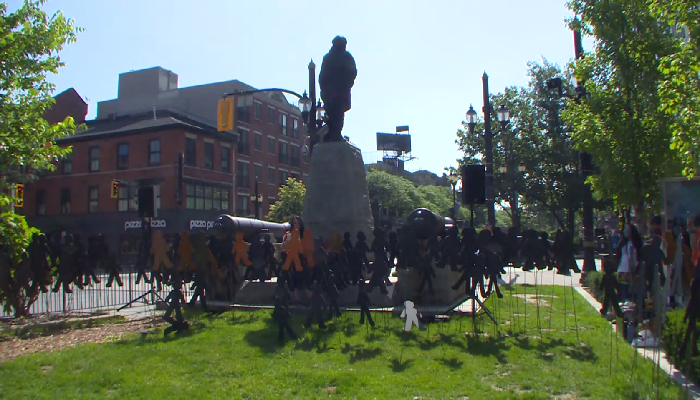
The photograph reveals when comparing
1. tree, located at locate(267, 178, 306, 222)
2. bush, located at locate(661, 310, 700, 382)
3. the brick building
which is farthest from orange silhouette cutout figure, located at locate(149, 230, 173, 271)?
tree, located at locate(267, 178, 306, 222)

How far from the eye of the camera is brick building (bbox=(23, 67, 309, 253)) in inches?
1629

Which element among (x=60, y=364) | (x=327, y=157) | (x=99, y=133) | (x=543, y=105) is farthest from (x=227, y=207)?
(x=60, y=364)

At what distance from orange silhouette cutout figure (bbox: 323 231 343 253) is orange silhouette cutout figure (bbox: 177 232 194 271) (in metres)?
2.37

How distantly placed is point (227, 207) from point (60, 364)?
40085 millimetres

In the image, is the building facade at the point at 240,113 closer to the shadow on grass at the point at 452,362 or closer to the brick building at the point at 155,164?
the brick building at the point at 155,164

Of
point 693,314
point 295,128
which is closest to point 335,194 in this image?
point 693,314

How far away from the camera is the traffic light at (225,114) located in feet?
60.3

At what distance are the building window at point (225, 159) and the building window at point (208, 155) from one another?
1.32m

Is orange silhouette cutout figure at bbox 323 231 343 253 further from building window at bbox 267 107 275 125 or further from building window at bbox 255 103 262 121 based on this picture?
building window at bbox 267 107 275 125

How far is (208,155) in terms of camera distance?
44719mm

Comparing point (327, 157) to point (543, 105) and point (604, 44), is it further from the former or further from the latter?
point (543, 105)

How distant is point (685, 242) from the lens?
7340 millimetres

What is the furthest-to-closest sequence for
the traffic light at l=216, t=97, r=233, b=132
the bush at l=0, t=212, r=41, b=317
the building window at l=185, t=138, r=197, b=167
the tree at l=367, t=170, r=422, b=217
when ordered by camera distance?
the tree at l=367, t=170, r=422, b=217, the building window at l=185, t=138, r=197, b=167, the traffic light at l=216, t=97, r=233, b=132, the bush at l=0, t=212, r=41, b=317

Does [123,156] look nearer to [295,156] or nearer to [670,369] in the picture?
[295,156]
